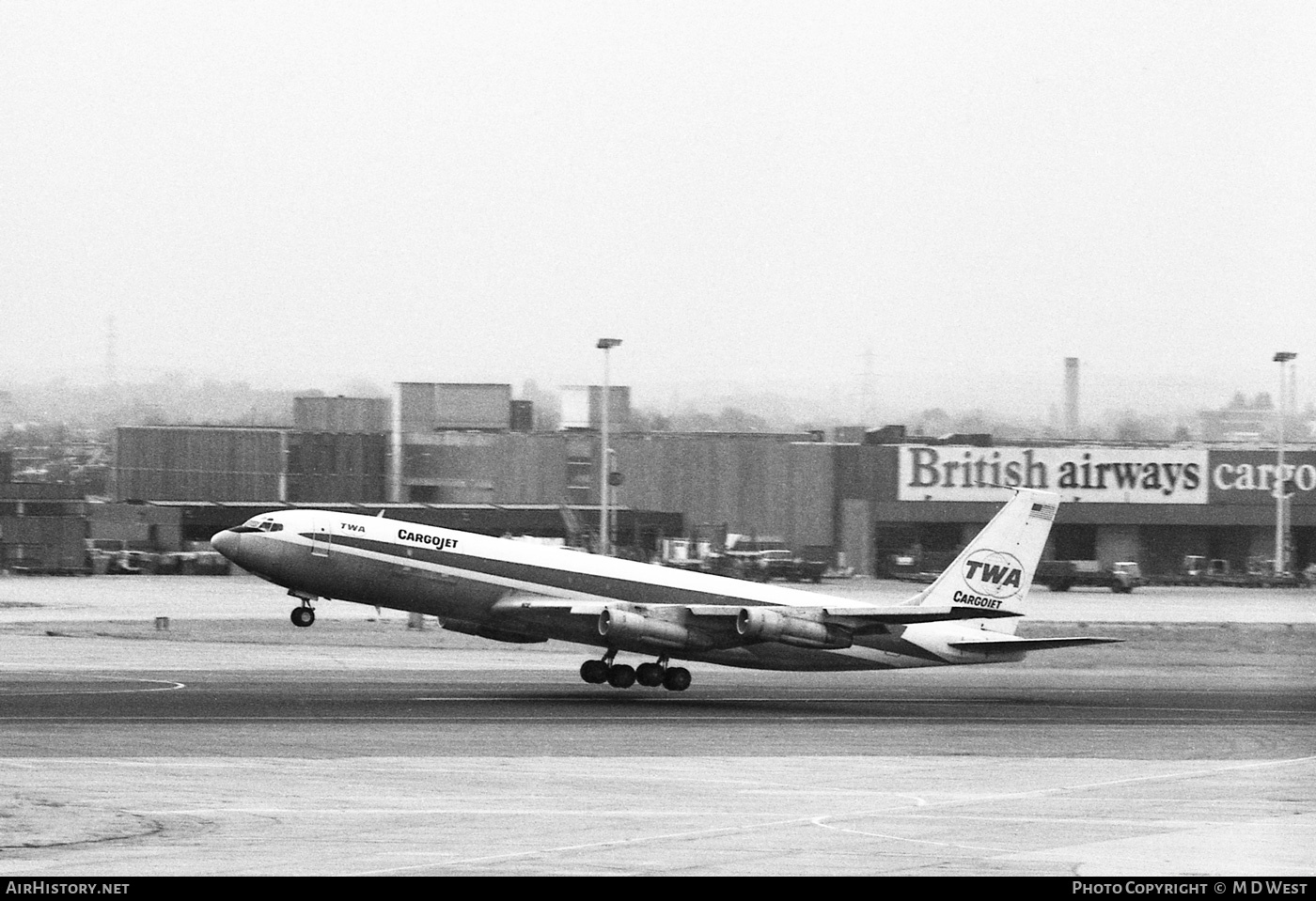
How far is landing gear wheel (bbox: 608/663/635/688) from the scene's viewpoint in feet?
156

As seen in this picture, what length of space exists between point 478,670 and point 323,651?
8.76 m

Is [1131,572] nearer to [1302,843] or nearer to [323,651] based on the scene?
[323,651]

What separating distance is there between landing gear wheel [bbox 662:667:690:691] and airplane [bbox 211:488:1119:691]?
3 centimetres

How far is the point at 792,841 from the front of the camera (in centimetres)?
2238

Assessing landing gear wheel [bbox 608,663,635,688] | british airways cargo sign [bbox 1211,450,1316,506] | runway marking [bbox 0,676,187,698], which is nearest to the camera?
runway marking [bbox 0,676,187,698]

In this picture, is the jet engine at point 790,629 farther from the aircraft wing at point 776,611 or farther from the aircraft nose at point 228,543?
the aircraft nose at point 228,543

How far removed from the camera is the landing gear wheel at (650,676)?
47.6 metres

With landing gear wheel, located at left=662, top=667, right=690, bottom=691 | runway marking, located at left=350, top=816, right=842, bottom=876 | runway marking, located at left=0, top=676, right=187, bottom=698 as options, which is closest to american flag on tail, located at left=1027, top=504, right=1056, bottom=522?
landing gear wheel, located at left=662, top=667, right=690, bottom=691

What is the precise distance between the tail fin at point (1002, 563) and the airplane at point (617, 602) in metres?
0.05

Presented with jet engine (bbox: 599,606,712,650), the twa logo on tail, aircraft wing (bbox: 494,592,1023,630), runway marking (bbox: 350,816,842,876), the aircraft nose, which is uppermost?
the aircraft nose

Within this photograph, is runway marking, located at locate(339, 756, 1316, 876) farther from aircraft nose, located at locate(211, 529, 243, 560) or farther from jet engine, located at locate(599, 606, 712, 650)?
aircraft nose, located at locate(211, 529, 243, 560)

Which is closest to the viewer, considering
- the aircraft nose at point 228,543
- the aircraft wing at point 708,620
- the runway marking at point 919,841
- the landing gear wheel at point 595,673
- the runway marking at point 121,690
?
the runway marking at point 919,841

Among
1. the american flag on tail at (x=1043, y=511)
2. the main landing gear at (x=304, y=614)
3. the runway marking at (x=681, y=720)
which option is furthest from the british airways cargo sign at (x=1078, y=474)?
the main landing gear at (x=304, y=614)
